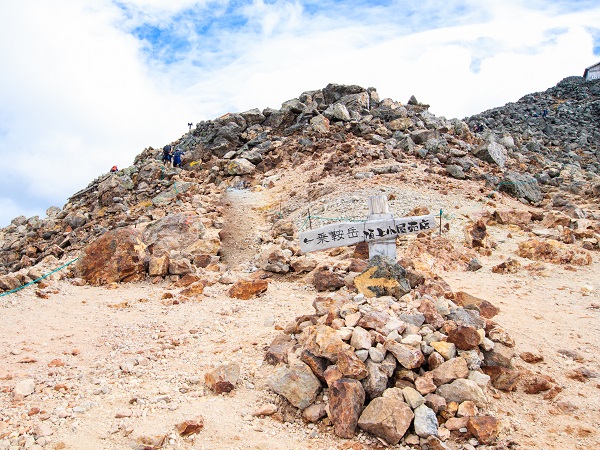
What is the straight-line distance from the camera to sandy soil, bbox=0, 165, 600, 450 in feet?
13.5

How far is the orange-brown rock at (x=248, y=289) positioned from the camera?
830 cm

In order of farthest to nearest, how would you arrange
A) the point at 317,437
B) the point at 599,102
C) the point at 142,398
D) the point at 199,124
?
the point at 599,102 < the point at 199,124 < the point at 142,398 < the point at 317,437

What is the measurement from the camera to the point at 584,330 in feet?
20.5

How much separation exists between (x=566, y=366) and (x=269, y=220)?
35.6 feet

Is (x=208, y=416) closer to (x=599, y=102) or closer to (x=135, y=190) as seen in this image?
(x=135, y=190)

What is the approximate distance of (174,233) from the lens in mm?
12469

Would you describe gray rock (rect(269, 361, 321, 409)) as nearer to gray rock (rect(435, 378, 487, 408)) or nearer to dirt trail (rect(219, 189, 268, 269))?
gray rock (rect(435, 378, 487, 408))

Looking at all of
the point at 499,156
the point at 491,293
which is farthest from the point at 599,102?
the point at 491,293

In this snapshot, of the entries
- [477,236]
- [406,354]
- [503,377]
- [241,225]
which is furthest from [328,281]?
[241,225]

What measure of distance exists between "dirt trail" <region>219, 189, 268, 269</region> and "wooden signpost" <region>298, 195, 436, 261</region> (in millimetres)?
3292

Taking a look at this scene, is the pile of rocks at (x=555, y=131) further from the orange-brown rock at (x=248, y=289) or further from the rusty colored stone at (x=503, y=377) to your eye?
the rusty colored stone at (x=503, y=377)

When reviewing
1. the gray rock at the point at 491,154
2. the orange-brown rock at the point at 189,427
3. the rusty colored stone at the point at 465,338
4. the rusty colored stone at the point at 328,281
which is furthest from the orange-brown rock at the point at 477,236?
the gray rock at the point at 491,154

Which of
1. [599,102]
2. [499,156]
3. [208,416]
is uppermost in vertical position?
[599,102]

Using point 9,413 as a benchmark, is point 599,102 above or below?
above
